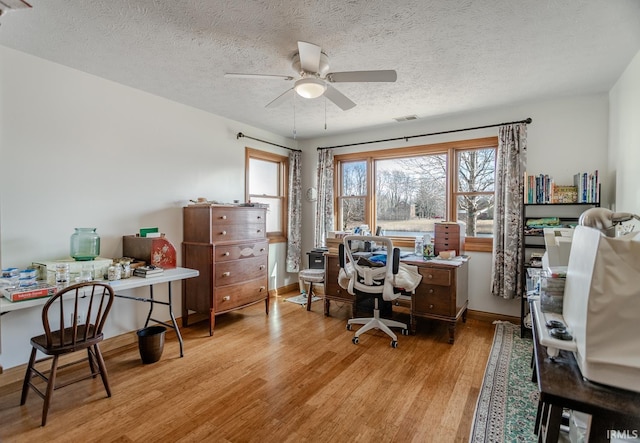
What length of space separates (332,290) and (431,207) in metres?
1.76

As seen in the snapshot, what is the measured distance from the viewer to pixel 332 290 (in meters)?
3.90

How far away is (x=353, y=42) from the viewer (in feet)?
7.27

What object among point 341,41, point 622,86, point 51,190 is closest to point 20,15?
point 51,190

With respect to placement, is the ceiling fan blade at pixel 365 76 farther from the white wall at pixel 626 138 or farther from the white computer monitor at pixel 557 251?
the white wall at pixel 626 138

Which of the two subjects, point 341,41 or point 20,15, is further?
point 341,41

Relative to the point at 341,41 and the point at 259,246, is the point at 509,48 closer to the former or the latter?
the point at 341,41

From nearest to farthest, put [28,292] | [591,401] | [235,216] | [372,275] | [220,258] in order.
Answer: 1. [591,401]
2. [28,292]
3. [372,275]
4. [220,258]
5. [235,216]

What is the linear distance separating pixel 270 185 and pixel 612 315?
4440 mm

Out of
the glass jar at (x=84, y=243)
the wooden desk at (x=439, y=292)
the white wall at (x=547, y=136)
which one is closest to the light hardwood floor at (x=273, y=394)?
the wooden desk at (x=439, y=292)

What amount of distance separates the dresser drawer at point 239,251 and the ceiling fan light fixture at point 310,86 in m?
1.91

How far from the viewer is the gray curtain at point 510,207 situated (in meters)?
3.42

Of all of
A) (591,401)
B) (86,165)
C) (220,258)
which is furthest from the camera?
(220,258)

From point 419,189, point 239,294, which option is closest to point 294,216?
point 239,294

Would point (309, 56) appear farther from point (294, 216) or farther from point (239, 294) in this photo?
point (294, 216)
